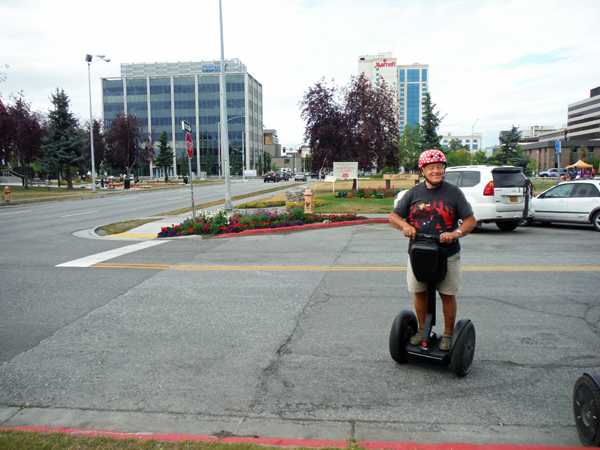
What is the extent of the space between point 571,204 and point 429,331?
1186 cm

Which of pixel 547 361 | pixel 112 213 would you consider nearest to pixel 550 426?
pixel 547 361

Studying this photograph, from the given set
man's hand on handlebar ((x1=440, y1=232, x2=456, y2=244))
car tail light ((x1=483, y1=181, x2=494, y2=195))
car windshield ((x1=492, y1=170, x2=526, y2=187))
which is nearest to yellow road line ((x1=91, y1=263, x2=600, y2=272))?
man's hand on handlebar ((x1=440, y1=232, x2=456, y2=244))

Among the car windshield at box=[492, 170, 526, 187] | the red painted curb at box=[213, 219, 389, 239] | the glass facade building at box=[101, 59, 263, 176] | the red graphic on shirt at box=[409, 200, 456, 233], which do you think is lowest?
the red painted curb at box=[213, 219, 389, 239]

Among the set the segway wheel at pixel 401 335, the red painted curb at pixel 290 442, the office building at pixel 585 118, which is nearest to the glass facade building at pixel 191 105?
the segway wheel at pixel 401 335

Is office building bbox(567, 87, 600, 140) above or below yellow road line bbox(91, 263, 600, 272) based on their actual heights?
above

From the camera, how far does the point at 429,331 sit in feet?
12.9

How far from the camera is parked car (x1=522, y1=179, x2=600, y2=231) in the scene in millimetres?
13039

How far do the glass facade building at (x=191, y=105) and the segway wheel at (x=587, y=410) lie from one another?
324ft

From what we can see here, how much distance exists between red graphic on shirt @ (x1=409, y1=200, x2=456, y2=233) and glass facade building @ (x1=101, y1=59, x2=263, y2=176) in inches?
3849

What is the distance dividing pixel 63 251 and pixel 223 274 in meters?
5.00

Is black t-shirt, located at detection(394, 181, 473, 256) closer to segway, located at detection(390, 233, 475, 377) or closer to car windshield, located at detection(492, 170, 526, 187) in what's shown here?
segway, located at detection(390, 233, 475, 377)

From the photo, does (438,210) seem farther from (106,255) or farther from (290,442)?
(106,255)

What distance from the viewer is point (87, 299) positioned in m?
6.49

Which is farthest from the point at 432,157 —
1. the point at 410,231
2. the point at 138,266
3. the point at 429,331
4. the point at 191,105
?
the point at 191,105
